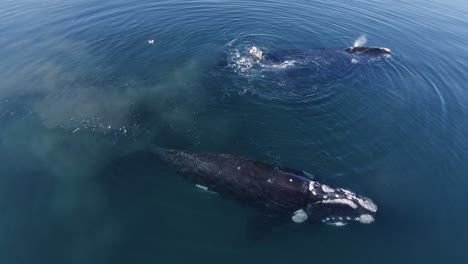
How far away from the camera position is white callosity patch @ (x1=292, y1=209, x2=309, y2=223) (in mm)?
23047

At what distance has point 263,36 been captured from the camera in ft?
152

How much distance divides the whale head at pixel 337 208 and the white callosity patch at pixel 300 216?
0.32 meters

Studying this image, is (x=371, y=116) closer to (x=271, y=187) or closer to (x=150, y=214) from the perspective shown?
(x=271, y=187)

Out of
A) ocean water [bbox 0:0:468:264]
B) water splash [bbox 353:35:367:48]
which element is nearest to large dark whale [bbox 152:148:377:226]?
ocean water [bbox 0:0:468:264]

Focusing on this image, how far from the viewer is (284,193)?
23.3m

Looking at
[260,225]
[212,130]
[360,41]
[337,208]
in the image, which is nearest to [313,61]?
[360,41]

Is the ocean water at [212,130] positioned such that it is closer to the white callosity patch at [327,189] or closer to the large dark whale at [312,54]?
the large dark whale at [312,54]

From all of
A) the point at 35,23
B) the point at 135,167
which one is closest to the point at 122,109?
the point at 135,167

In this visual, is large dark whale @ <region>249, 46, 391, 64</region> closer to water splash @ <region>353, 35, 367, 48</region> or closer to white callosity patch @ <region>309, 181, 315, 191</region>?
water splash @ <region>353, 35, 367, 48</region>

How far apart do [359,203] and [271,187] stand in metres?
6.44

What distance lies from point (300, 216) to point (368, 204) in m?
5.03

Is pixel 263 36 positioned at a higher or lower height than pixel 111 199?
higher

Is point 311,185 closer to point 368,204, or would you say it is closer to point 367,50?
A: point 368,204

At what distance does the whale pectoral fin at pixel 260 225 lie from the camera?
22141mm
